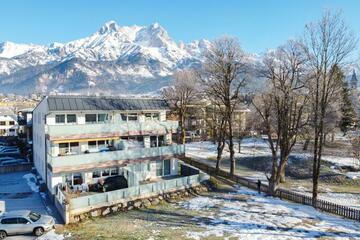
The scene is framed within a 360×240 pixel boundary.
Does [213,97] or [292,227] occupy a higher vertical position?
[213,97]

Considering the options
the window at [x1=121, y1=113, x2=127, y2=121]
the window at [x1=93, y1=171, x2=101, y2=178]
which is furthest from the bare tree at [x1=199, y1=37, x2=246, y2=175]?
the window at [x1=93, y1=171, x2=101, y2=178]

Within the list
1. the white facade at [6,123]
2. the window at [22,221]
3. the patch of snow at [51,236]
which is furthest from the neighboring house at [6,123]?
the patch of snow at [51,236]

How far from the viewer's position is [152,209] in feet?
87.8

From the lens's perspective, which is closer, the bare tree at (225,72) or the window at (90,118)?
the window at (90,118)

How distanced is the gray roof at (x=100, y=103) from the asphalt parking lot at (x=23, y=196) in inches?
309

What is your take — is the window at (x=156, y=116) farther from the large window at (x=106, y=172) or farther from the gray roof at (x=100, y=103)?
the large window at (x=106, y=172)

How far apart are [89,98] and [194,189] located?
1313 cm

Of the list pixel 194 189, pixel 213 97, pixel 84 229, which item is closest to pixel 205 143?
pixel 213 97

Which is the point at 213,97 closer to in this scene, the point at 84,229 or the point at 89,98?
the point at 89,98

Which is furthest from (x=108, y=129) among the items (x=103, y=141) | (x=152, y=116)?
(x=152, y=116)

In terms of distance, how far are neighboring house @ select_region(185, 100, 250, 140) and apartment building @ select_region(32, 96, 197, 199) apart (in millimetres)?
24977

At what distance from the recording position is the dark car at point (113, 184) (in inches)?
1134

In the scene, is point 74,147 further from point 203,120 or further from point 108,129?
point 203,120

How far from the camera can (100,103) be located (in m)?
32.8
